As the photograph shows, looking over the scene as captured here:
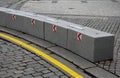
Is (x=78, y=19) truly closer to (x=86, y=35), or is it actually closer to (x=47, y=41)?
(x=47, y=41)

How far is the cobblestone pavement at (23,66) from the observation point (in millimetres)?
6711

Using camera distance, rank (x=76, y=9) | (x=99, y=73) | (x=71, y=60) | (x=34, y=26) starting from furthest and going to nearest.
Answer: (x=76, y=9), (x=34, y=26), (x=71, y=60), (x=99, y=73)

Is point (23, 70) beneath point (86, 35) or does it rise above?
beneath

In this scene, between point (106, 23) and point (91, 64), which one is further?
point (106, 23)

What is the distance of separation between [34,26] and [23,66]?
2.72 metres

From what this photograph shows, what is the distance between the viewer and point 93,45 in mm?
7332

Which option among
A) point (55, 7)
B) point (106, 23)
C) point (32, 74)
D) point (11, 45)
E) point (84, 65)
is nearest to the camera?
point (32, 74)

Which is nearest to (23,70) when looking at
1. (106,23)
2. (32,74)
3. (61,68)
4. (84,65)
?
(32,74)

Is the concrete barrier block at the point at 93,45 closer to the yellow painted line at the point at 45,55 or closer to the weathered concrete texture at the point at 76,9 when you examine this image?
the yellow painted line at the point at 45,55

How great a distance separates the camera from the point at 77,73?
6.82 m

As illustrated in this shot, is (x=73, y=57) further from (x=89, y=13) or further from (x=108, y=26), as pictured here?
(x=89, y=13)

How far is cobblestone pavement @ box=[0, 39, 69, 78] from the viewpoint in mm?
6711

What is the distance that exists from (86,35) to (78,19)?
234 inches

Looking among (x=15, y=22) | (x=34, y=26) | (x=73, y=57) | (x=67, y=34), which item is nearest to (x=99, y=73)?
(x=73, y=57)
